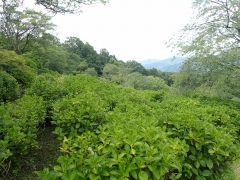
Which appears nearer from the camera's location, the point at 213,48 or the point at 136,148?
the point at 136,148

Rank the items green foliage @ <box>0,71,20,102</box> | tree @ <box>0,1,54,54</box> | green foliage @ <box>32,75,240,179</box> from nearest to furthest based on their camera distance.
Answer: green foliage @ <box>32,75,240,179</box>, green foliage @ <box>0,71,20,102</box>, tree @ <box>0,1,54,54</box>

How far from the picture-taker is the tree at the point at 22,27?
19.2 meters

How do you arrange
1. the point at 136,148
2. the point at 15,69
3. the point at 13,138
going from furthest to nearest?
the point at 15,69, the point at 13,138, the point at 136,148

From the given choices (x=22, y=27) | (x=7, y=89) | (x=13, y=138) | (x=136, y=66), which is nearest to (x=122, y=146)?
(x=13, y=138)

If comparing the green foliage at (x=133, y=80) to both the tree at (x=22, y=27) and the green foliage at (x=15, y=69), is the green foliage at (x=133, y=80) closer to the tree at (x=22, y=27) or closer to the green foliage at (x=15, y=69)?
the tree at (x=22, y=27)

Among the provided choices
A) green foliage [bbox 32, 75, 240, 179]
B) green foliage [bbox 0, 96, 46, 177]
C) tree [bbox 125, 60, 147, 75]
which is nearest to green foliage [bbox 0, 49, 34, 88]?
green foliage [bbox 0, 96, 46, 177]

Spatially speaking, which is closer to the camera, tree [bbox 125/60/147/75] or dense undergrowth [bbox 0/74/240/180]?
dense undergrowth [bbox 0/74/240/180]

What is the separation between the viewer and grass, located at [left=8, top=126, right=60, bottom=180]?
8.52 feet

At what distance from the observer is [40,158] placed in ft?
10.2

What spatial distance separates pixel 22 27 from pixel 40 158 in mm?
20912

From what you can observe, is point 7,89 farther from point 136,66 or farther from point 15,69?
point 136,66

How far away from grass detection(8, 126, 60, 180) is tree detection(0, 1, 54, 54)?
18.2 meters

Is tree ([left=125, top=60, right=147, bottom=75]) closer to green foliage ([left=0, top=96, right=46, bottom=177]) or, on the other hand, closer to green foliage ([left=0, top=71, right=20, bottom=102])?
green foliage ([left=0, top=71, right=20, bottom=102])

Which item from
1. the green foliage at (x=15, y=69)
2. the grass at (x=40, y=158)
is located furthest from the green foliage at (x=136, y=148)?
the green foliage at (x=15, y=69)
